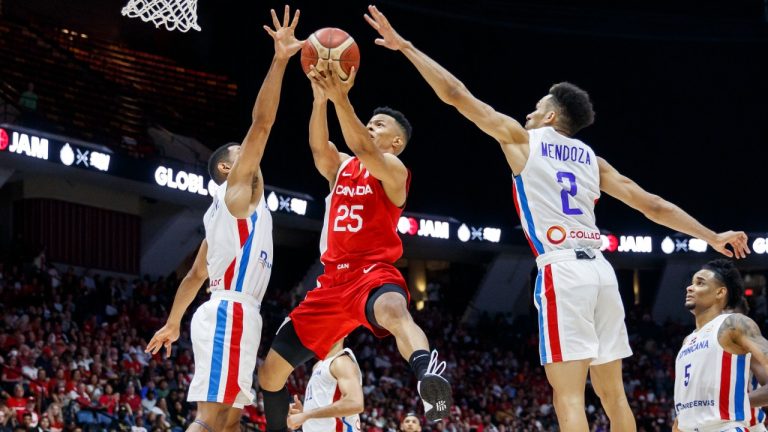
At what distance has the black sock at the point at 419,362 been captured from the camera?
5161mm

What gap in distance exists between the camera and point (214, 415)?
5855mm

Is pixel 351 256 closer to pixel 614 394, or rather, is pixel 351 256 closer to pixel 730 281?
pixel 614 394

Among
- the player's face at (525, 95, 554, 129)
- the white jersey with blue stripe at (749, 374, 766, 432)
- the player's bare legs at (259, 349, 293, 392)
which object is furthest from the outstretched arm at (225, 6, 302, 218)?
the white jersey with blue stripe at (749, 374, 766, 432)

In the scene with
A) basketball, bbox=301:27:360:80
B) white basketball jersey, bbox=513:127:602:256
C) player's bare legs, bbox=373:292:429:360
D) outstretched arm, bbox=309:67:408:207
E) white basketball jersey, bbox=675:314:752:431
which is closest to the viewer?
player's bare legs, bbox=373:292:429:360

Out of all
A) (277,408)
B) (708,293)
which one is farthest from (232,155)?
(708,293)

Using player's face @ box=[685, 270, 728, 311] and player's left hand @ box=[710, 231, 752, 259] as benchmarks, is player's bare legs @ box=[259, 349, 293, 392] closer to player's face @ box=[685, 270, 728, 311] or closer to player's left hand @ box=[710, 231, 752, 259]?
player's left hand @ box=[710, 231, 752, 259]

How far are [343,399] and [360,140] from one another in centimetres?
251

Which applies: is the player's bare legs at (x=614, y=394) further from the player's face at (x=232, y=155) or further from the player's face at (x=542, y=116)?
the player's face at (x=232, y=155)

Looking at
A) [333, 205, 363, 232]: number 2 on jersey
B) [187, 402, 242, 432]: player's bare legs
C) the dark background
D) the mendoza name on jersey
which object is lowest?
[187, 402, 242, 432]: player's bare legs

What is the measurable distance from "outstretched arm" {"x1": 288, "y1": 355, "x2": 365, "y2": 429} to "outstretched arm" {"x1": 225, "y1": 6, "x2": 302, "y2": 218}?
5.37ft

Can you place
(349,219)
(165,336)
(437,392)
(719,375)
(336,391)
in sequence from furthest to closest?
(336,391)
(719,375)
(165,336)
(349,219)
(437,392)

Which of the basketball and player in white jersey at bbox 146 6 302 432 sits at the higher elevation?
the basketball

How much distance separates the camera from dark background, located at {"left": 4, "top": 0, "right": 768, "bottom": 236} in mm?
27734

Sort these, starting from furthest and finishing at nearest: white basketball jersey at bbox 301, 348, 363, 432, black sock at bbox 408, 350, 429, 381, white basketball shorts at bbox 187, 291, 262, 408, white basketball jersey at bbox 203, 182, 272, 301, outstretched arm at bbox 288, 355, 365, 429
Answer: white basketball jersey at bbox 301, 348, 363, 432 → outstretched arm at bbox 288, 355, 365, 429 → white basketball jersey at bbox 203, 182, 272, 301 → white basketball shorts at bbox 187, 291, 262, 408 → black sock at bbox 408, 350, 429, 381
